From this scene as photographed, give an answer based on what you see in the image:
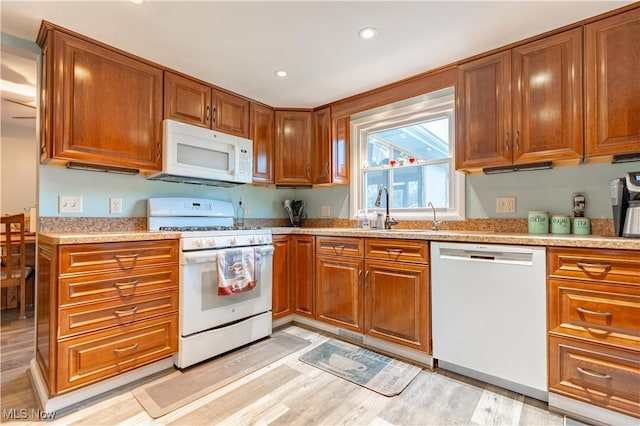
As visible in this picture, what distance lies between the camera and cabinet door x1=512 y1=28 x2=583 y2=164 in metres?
1.83

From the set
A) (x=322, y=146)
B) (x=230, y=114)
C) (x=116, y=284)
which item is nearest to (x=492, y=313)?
(x=322, y=146)

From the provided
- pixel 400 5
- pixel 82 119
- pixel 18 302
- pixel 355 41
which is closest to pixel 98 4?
pixel 82 119

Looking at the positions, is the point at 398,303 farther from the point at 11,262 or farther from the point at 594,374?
the point at 11,262

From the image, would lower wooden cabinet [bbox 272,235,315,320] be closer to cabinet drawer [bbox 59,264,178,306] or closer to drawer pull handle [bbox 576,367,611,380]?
cabinet drawer [bbox 59,264,178,306]

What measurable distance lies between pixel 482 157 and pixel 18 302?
4936 mm

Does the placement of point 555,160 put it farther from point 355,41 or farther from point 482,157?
point 355,41

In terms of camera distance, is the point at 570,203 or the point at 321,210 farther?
the point at 321,210

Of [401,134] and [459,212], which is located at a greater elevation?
[401,134]

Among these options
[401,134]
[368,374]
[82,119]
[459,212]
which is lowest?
[368,374]

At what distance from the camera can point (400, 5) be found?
1.67m

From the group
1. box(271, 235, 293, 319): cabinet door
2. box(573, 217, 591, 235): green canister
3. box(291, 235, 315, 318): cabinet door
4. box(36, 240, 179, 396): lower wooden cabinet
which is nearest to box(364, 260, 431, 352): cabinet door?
box(291, 235, 315, 318): cabinet door

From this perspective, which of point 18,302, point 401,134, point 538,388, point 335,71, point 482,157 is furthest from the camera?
point 18,302

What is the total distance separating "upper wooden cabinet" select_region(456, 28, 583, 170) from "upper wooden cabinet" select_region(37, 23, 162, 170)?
2360 millimetres

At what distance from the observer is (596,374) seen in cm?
150
